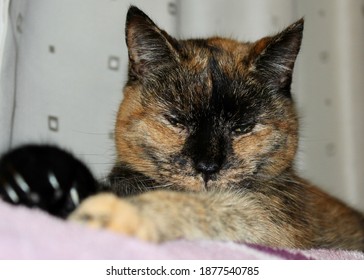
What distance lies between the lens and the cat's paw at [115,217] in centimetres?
74

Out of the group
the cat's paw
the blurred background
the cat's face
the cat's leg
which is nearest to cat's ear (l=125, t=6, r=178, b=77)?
the cat's face

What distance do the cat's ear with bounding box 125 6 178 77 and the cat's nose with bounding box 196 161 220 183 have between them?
1.00 feet

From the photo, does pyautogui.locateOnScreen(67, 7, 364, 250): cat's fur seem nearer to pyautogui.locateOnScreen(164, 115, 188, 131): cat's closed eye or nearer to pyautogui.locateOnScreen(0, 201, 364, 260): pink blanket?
pyautogui.locateOnScreen(164, 115, 188, 131): cat's closed eye

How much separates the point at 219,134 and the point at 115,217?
427 millimetres

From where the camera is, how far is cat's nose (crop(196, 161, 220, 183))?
3.49 ft

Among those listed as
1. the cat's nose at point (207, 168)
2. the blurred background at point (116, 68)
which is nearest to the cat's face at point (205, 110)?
the cat's nose at point (207, 168)

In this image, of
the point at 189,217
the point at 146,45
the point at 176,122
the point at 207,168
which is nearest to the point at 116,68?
the point at 146,45

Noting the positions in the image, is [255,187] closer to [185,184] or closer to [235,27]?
[185,184]

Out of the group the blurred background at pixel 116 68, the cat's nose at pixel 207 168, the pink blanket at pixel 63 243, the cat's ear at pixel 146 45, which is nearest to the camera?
the pink blanket at pixel 63 243

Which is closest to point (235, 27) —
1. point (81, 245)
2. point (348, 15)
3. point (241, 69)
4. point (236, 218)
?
point (348, 15)

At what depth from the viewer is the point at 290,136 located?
1255mm

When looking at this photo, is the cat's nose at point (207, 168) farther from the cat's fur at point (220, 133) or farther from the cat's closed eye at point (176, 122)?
the cat's closed eye at point (176, 122)

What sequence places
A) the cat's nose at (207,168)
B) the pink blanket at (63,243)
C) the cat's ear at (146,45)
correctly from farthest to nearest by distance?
the cat's ear at (146,45)
the cat's nose at (207,168)
the pink blanket at (63,243)
